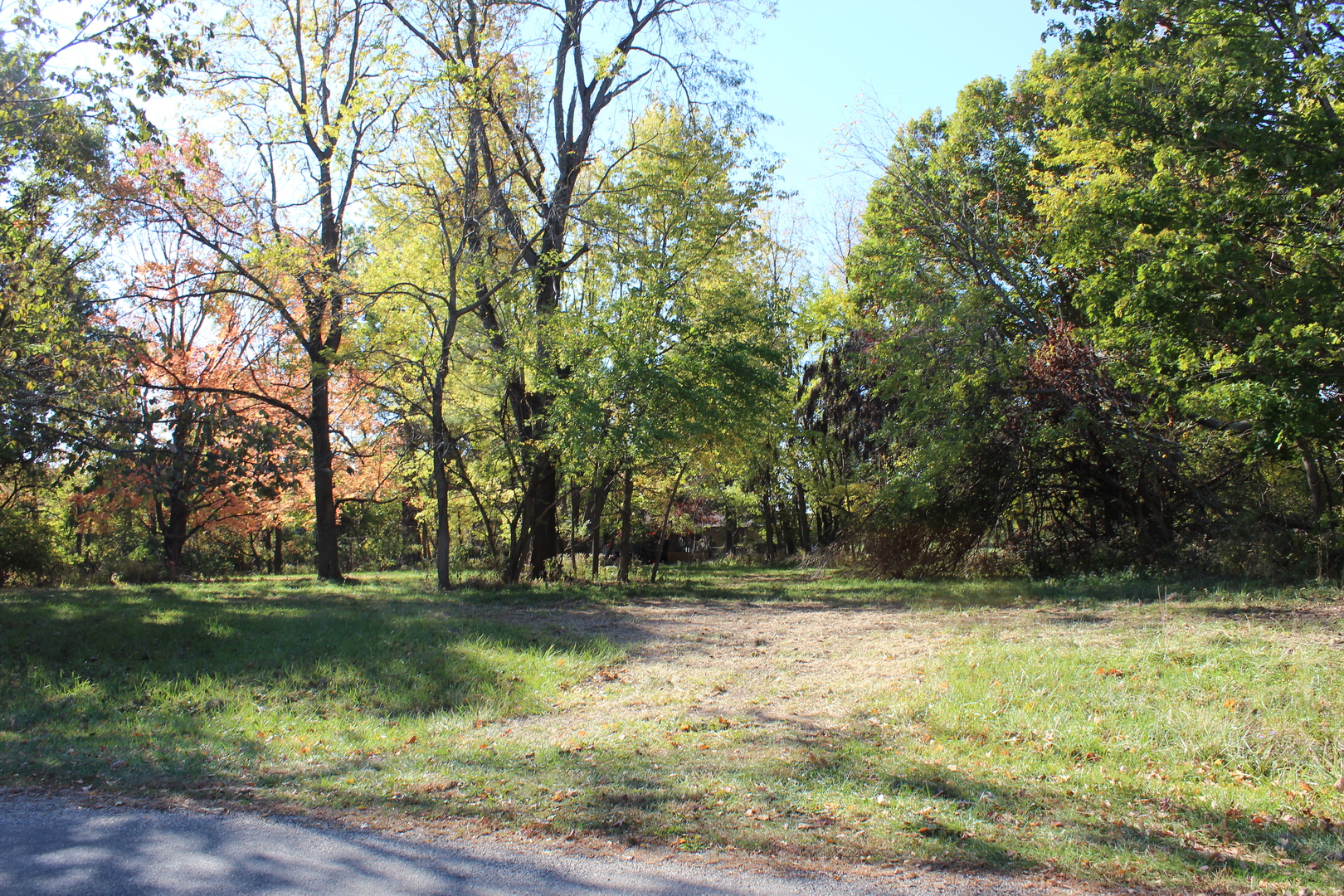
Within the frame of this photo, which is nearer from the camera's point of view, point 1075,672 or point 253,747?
point 253,747

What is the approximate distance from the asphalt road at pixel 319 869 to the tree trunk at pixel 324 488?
1561 cm

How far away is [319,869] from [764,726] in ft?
12.5

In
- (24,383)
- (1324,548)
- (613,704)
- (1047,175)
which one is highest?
(1047,175)

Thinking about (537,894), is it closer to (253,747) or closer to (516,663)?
(253,747)

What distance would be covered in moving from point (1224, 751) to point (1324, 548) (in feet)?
31.7

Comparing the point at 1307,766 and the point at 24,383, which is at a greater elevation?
the point at 24,383

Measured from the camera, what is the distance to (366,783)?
17.5ft

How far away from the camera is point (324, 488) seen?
20.0 meters

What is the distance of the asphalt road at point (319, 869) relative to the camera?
3.68m

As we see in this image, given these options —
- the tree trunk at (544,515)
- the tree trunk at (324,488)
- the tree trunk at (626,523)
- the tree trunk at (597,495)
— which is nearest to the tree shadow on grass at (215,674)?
the tree trunk at (544,515)

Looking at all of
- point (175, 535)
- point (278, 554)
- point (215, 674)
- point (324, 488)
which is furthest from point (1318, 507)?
point (278, 554)

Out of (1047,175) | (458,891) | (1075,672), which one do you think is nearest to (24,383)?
(458,891)

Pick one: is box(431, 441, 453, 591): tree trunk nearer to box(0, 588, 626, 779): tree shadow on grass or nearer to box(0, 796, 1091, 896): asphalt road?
box(0, 588, 626, 779): tree shadow on grass

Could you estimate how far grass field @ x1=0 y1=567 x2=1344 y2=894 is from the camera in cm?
453
